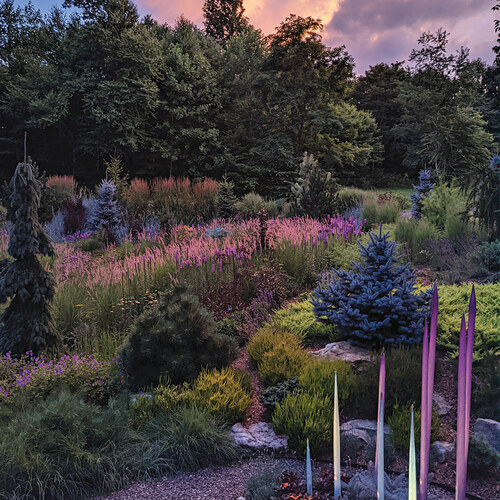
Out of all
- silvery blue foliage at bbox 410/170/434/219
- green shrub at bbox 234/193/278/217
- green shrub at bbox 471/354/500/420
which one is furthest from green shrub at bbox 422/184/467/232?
green shrub at bbox 471/354/500/420

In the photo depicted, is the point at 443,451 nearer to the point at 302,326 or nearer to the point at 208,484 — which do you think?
the point at 208,484

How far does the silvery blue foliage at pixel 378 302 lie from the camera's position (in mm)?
4273

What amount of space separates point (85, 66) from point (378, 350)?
21.1 meters

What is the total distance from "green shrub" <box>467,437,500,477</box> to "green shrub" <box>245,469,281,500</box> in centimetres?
118

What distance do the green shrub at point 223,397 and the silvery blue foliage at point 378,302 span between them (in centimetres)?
132

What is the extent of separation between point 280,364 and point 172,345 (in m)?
0.98

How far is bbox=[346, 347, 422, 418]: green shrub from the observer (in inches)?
137

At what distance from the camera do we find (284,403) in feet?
11.2

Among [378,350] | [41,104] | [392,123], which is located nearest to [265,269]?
[378,350]

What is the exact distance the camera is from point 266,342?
14.6 feet

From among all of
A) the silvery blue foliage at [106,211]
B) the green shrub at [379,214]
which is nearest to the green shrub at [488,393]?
the green shrub at [379,214]

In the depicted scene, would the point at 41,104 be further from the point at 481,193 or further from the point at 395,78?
the point at 395,78

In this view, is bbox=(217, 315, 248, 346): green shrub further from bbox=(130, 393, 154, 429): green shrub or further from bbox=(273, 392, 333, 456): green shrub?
bbox=(273, 392, 333, 456): green shrub

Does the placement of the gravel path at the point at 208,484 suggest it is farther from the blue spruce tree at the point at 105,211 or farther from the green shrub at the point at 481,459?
the blue spruce tree at the point at 105,211
